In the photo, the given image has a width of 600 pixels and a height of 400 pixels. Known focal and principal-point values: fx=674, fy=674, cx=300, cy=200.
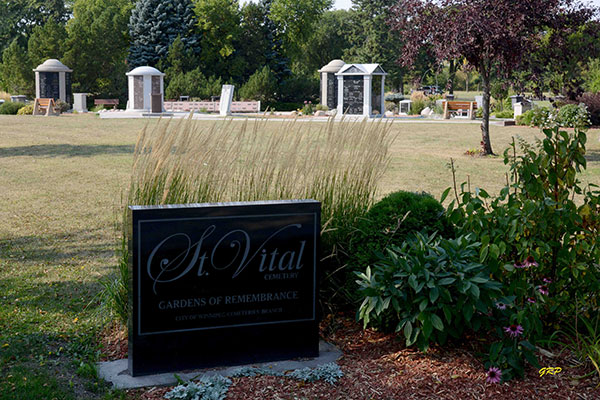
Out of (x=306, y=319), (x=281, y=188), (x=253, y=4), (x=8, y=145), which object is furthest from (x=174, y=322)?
(x=253, y=4)

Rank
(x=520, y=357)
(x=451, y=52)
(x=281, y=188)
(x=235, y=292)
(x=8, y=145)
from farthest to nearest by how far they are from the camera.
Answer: (x=8, y=145)
(x=451, y=52)
(x=281, y=188)
(x=235, y=292)
(x=520, y=357)

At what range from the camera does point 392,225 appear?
165 inches

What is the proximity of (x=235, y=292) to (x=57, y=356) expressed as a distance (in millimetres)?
1083

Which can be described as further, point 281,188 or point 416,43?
point 416,43

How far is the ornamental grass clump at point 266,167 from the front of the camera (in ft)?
13.9

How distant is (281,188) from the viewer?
4.65 meters

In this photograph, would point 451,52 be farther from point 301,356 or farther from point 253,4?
point 253,4

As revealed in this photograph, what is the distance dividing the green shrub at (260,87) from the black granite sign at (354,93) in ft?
48.6

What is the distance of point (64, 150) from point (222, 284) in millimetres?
13098

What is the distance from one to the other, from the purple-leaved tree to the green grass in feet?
7.42

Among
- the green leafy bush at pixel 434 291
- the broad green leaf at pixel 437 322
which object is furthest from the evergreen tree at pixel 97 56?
the broad green leaf at pixel 437 322

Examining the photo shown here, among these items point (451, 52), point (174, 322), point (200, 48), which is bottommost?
point (174, 322)

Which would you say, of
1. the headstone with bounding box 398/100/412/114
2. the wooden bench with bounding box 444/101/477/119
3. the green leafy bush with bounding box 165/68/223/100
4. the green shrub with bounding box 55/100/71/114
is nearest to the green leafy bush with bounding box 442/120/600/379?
the wooden bench with bounding box 444/101/477/119

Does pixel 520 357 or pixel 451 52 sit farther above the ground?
pixel 451 52
